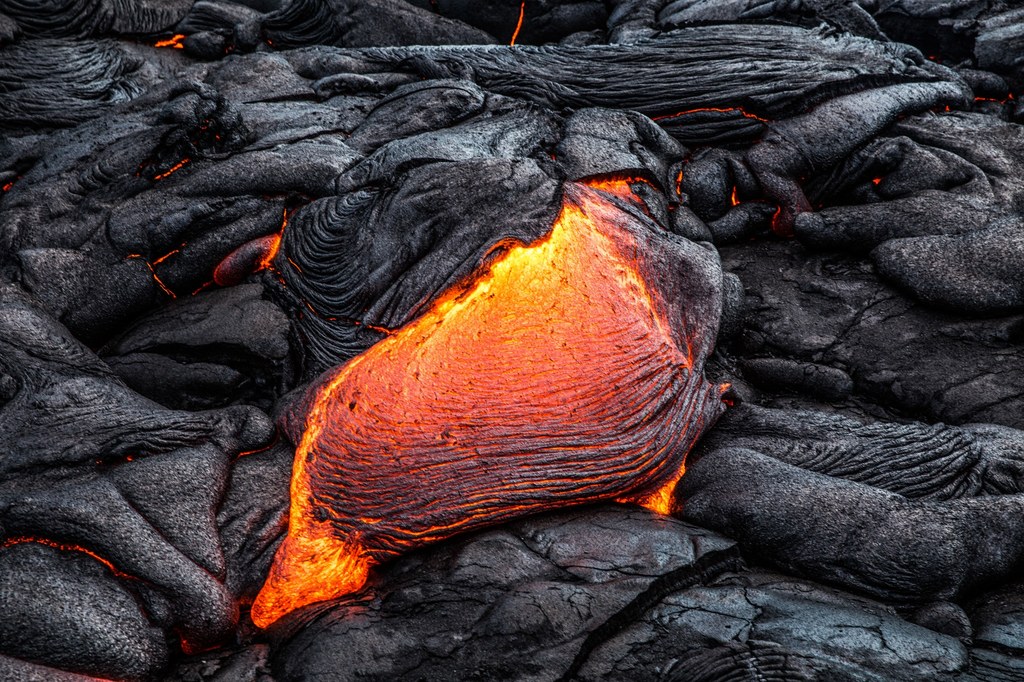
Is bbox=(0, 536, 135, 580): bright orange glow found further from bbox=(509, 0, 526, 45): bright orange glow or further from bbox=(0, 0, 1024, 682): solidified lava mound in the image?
bbox=(509, 0, 526, 45): bright orange glow

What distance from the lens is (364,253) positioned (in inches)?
226

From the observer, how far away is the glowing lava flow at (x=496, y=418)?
4.66 meters

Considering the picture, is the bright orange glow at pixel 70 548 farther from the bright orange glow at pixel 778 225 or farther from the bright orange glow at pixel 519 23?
the bright orange glow at pixel 519 23

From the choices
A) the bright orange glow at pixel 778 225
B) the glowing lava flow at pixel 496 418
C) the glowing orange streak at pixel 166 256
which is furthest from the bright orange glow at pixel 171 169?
the bright orange glow at pixel 778 225

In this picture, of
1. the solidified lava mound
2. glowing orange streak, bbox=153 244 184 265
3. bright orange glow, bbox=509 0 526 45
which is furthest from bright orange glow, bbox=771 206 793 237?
glowing orange streak, bbox=153 244 184 265

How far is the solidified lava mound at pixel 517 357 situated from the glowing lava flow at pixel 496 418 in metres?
0.02

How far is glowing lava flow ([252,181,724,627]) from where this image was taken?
4.66 m

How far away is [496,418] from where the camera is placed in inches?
190

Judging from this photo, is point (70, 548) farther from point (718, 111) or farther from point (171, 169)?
point (718, 111)

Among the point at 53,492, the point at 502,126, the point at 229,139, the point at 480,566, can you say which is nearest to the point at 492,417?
the point at 480,566

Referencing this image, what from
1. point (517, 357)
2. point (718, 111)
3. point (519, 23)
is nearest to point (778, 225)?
point (718, 111)

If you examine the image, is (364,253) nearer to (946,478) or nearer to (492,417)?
(492,417)

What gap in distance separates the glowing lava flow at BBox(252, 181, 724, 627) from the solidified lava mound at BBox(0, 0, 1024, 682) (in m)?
0.02

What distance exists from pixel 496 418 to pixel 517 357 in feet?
1.30
